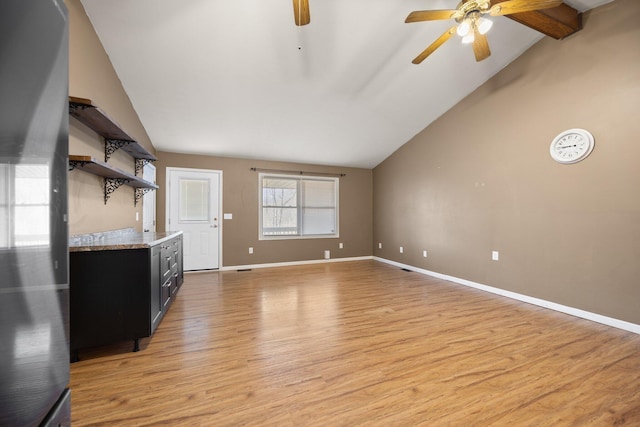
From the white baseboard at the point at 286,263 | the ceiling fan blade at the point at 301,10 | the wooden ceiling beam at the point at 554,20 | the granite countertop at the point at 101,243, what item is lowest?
the white baseboard at the point at 286,263

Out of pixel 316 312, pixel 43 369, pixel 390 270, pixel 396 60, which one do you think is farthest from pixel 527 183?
pixel 43 369

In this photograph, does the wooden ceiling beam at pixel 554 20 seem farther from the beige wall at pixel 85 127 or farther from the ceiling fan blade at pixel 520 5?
Answer: the beige wall at pixel 85 127

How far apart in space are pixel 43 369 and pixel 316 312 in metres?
2.59

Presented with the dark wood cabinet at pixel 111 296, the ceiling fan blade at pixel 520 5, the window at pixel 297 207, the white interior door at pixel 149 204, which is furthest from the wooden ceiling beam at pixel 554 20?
the white interior door at pixel 149 204

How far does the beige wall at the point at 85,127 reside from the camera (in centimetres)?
214

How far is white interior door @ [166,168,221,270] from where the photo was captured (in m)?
4.77

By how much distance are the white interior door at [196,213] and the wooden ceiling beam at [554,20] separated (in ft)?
15.9

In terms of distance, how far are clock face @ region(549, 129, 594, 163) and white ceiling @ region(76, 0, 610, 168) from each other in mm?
1276

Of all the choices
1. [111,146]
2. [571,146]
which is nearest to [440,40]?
[571,146]

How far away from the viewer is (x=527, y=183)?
3289mm

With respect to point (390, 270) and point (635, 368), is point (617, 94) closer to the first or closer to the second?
point (635, 368)

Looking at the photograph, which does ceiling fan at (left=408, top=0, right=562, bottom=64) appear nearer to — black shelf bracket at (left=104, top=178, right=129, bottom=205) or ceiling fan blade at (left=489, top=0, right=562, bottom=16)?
ceiling fan blade at (left=489, top=0, right=562, bottom=16)

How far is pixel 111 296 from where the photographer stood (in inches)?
79.6

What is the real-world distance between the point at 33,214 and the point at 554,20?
13.8 feet
